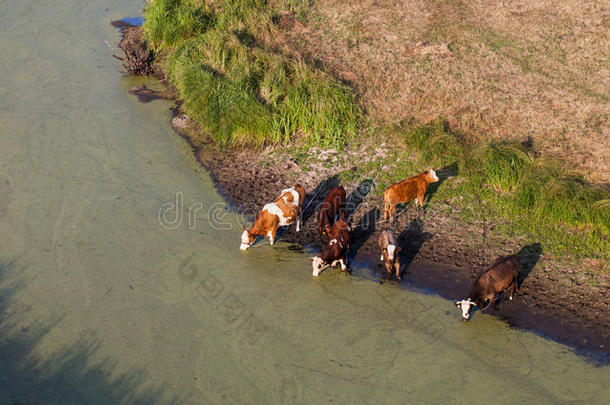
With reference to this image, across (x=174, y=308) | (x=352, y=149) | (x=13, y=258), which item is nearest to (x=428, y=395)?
(x=174, y=308)

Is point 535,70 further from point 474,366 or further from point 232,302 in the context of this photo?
point 232,302

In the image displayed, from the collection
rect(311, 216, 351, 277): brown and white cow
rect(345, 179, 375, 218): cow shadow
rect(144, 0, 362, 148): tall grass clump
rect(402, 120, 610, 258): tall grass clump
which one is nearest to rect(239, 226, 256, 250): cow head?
rect(311, 216, 351, 277): brown and white cow

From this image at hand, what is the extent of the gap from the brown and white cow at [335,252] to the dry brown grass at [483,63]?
3805 millimetres

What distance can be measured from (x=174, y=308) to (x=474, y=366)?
4262 mm

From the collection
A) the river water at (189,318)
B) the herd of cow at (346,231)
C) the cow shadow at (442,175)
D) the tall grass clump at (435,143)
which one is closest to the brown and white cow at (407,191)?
the herd of cow at (346,231)

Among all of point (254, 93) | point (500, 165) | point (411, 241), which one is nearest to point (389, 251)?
point (411, 241)

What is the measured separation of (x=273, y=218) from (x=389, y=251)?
6.54ft

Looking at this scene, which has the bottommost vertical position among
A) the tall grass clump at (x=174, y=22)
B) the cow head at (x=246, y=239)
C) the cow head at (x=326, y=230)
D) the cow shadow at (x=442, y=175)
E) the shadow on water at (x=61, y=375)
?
the shadow on water at (x=61, y=375)

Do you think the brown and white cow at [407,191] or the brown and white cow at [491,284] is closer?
the brown and white cow at [491,284]

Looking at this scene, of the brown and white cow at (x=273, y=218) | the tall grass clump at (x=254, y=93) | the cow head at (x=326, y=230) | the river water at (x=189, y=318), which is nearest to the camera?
the river water at (x=189, y=318)

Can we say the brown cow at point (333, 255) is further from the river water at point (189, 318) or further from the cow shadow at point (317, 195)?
the cow shadow at point (317, 195)

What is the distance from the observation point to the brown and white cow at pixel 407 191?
359 inches

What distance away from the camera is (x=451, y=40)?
534 inches

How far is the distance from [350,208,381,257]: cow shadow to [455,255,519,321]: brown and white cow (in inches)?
78.1
